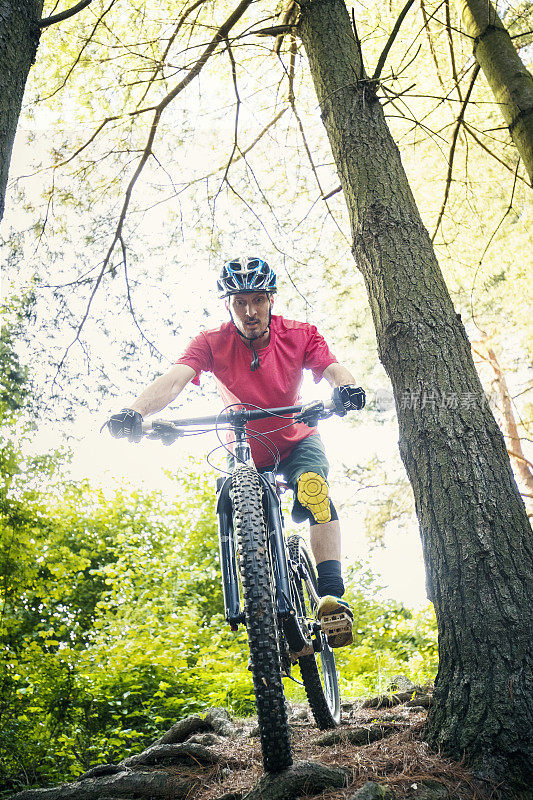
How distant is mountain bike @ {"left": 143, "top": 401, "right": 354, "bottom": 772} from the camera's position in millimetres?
2008

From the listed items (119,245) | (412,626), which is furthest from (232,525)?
(412,626)

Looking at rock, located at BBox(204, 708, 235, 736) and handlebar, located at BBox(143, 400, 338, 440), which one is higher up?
handlebar, located at BBox(143, 400, 338, 440)

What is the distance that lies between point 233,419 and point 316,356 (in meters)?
0.83

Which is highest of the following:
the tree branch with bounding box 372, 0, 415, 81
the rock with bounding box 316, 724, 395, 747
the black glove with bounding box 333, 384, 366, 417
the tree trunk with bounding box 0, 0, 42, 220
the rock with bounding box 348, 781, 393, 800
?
the tree branch with bounding box 372, 0, 415, 81

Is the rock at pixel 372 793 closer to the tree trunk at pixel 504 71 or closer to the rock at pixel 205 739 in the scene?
the rock at pixel 205 739

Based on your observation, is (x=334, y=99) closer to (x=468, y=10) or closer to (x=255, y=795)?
(x=468, y=10)

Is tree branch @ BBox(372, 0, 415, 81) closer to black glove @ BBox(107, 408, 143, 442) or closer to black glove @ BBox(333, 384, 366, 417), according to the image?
black glove @ BBox(333, 384, 366, 417)

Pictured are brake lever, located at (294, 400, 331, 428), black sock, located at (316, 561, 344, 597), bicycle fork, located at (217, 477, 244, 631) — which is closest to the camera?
bicycle fork, located at (217, 477, 244, 631)

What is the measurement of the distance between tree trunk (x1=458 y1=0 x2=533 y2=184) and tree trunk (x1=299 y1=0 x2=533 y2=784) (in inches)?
42.1

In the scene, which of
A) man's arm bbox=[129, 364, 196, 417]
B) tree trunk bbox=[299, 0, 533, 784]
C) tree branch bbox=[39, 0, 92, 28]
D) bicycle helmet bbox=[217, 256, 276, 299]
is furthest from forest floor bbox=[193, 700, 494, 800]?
tree branch bbox=[39, 0, 92, 28]

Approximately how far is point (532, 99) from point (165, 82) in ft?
10.6

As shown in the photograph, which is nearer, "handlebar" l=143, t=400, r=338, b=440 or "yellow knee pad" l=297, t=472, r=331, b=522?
"handlebar" l=143, t=400, r=338, b=440

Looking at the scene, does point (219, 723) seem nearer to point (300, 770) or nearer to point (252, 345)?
point (300, 770)

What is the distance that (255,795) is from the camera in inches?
75.5
